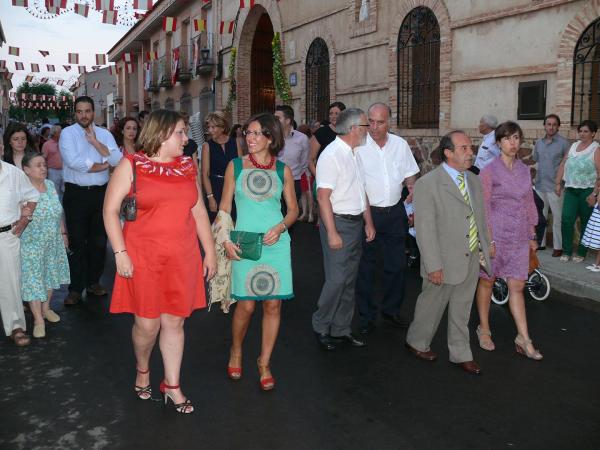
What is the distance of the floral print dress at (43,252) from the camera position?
573 cm

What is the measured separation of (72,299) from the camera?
664 cm

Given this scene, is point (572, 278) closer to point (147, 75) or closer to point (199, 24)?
point (199, 24)

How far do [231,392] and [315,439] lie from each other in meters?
0.89

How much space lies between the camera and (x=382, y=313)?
20.0 ft

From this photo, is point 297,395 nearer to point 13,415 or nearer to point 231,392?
point 231,392

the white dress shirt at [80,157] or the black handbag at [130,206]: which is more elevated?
the white dress shirt at [80,157]

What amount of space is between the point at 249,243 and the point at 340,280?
128cm

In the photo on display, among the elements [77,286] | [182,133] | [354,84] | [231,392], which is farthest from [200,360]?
[354,84]

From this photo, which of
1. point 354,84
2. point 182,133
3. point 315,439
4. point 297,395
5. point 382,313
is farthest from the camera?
point 354,84

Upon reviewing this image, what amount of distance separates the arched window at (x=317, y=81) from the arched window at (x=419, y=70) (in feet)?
11.2

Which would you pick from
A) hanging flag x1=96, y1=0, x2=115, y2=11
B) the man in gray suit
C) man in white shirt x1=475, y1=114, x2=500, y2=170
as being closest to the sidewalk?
man in white shirt x1=475, y1=114, x2=500, y2=170

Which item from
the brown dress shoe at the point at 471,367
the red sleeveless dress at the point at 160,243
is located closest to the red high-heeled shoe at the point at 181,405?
the red sleeveless dress at the point at 160,243

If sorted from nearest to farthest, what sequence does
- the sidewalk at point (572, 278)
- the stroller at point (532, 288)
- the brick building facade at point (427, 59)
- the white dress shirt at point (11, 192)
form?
the white dress shirt at point (11, 192)
the stroller at point (532, 288)
the sidewalk at point (572, 278)
the brick building facade at point (427, 59)

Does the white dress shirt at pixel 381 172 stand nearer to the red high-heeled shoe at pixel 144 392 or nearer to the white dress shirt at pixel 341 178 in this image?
the white dress shirt at pixel 341 178
